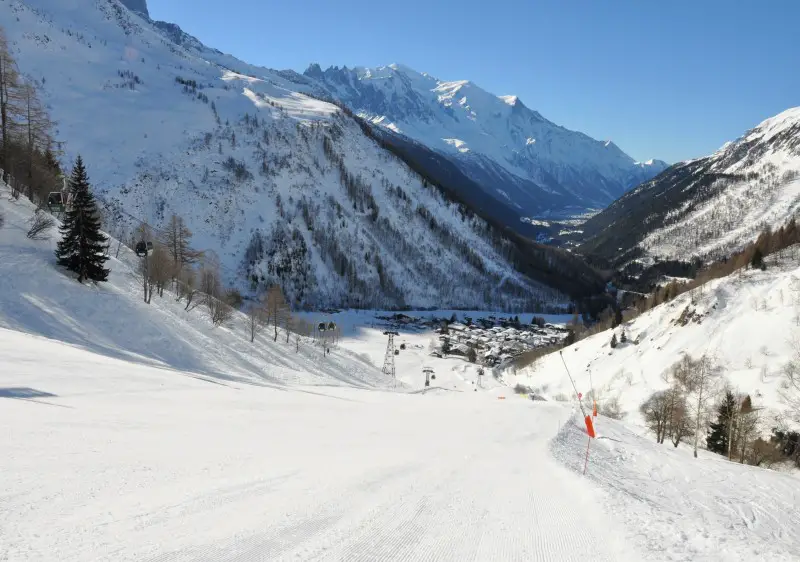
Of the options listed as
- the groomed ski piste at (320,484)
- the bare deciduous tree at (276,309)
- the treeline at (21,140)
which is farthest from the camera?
the bare deciduous tree at (276,309)

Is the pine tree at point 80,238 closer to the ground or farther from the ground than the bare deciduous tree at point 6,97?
closer to the ground

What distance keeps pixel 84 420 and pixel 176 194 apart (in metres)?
147

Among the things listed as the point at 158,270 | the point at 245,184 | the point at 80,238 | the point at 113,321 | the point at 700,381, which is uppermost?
the point at 245,184

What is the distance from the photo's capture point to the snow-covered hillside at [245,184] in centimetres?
13812

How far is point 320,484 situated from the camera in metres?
7.68

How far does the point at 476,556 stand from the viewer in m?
5.91

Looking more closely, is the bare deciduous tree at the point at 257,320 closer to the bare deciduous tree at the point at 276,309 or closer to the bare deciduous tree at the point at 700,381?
the bare deciduous tree at the point at 276,309

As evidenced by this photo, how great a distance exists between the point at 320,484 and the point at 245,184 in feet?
515

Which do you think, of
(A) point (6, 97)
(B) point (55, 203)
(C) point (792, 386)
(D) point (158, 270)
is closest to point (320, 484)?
(B) point (55, 203)

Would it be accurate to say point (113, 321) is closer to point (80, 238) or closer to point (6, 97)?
point (80, 238)

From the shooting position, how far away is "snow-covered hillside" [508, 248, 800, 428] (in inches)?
1748

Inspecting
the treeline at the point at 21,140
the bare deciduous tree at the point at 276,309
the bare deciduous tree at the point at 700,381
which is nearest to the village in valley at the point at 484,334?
the bare deciduous tree at the point at 700,381

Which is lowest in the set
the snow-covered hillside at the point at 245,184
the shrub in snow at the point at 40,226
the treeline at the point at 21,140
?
the shrub in snow at the point at 40,226

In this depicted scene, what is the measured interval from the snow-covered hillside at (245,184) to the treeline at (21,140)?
3250 inches
